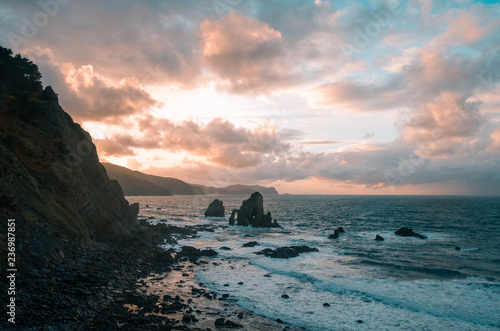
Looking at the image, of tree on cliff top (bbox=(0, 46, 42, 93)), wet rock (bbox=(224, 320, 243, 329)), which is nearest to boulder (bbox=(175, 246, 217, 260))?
wet rock (bbox=(224, 320, 243, 329))

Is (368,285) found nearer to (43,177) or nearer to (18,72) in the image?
(43,177)

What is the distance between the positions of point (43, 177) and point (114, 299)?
56.3ft

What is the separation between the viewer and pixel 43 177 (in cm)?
2773

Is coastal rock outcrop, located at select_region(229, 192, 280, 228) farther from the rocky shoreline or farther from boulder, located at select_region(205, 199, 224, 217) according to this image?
the rocky shoreline

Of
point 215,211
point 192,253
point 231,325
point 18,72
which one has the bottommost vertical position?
point 215,211

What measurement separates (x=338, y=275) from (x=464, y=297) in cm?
1120

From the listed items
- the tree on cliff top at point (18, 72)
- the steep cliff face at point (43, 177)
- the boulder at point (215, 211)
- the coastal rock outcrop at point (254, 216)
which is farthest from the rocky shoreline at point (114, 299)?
the boulder at point (215, 211)

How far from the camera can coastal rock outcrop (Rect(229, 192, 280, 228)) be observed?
79.5 m

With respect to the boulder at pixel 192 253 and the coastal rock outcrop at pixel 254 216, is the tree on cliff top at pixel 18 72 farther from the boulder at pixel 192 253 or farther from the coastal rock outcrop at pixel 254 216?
the coastal rock outcrop at pixel 254 216

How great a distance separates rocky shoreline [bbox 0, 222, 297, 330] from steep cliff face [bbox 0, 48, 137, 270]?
2.06 meters

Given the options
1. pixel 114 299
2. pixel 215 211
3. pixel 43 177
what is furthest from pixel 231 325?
pixel 215 211

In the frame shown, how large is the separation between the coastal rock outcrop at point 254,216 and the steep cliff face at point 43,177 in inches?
1653

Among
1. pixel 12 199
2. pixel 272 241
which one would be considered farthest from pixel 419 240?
pixel 12 199

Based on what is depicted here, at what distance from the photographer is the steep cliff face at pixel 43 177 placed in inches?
763
